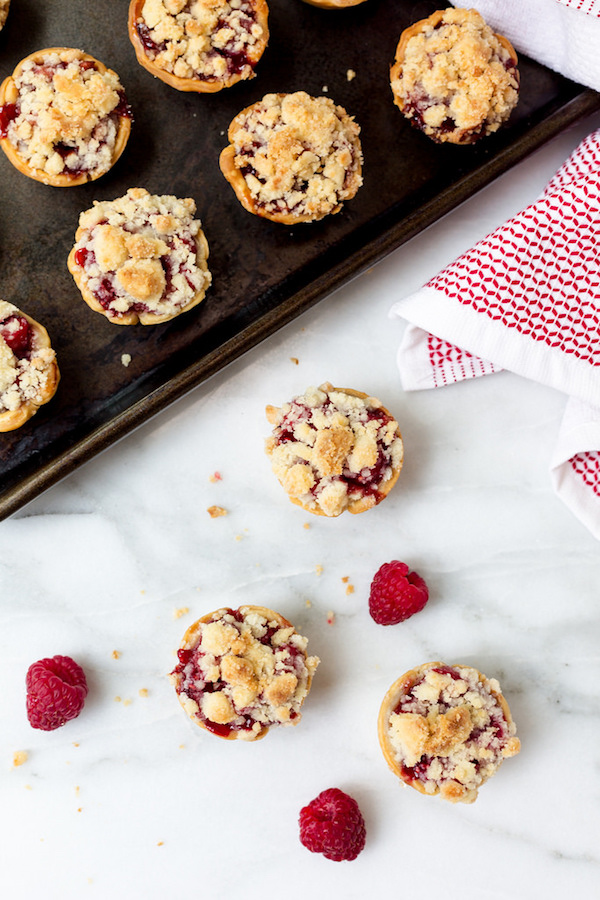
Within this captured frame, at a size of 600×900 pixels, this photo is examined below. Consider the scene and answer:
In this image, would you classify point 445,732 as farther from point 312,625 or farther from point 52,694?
point 52,694

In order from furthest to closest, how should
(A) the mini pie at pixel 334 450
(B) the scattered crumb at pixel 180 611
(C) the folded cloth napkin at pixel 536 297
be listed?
(B) the scattered crumb at pixel 180 611, (C) the folded cloth napkin at pixel 536 297, (A) the mini pie at pixel 334 450

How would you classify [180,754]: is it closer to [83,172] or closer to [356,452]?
[356,452]

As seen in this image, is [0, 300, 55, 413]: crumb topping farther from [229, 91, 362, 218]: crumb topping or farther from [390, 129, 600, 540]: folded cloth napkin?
[390, 129, 600, 540]: folded cloth napkin

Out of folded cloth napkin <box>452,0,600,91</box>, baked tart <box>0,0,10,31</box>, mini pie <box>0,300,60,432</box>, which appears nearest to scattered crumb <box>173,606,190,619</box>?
mini pie <box>0,300,60,432</box>

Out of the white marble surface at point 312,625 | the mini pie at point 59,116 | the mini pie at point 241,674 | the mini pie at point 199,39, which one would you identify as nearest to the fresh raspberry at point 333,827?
the white marble surface at point 312,625

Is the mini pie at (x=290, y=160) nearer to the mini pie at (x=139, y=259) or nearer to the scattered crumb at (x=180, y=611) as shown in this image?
the mini pie at (x=139, y=259)

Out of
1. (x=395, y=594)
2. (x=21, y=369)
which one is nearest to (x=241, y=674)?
(x=395, y=594)
